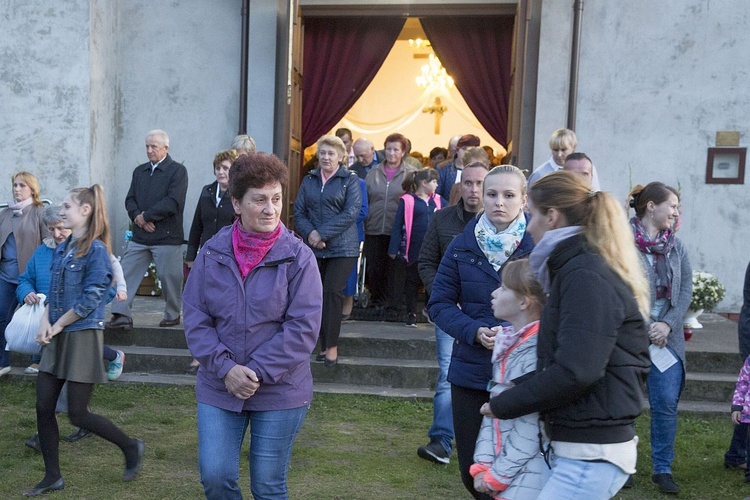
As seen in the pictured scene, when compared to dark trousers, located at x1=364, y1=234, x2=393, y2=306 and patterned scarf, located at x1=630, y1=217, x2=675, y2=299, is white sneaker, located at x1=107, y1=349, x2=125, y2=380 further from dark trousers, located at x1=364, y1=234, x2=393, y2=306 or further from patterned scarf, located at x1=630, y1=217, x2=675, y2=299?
dark trousers, located at x1=364, y1=234, x2=393, y2=306

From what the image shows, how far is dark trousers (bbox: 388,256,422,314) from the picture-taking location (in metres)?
8.12

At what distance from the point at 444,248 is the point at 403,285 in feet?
11.5

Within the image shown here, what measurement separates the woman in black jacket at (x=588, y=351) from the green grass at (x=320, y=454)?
2.44 metres

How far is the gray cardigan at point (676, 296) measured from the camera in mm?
5012

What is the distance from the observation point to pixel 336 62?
11.5 meters

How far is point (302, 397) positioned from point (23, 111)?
7.62 metres

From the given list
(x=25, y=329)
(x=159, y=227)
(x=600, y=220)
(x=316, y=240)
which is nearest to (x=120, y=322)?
(x=159, y=227)

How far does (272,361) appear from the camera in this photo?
3.12m

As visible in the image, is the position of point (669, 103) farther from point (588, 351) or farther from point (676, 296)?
point (588, 351)

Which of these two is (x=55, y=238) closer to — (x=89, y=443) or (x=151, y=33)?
(x=89, y=443)

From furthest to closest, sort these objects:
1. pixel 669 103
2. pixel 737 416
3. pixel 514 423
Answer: pixel 669 103 → pixel 737 416 → pixel 514 423

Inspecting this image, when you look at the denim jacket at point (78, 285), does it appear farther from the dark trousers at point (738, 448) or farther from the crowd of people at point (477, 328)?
the dark trousers at point (738, 448)

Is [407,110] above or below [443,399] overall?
above

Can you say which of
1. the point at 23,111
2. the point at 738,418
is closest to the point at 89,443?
the point at 738,418
